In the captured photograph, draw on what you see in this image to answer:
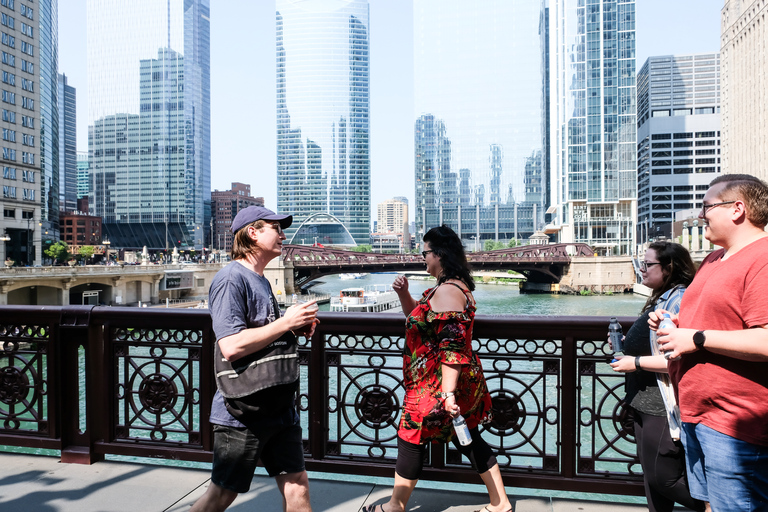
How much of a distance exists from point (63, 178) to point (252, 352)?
199350 mm

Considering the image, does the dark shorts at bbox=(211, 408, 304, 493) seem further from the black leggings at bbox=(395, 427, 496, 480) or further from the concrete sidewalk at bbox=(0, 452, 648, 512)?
the concrete sidewalk at bbox=(0, 452, 648, 512)

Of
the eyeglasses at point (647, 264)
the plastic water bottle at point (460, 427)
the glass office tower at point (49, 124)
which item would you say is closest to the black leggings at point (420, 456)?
the plastic water bottle at point (460, 427)

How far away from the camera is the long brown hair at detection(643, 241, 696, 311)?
251 cm

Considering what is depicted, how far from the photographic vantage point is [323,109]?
135625mm

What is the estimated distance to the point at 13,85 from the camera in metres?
51.2

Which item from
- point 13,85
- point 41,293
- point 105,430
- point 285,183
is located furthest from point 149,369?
point 285,183

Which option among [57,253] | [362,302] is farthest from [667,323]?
[57,253]

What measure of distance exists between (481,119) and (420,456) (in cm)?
11666

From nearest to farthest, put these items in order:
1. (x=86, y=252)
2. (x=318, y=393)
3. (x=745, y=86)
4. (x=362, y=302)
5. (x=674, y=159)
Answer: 1. (x=318, y=393)
2. (x=362, y=302)
3. (x=745, y=86)
4. (x=86, y=252)
5. (x=674, y=159)

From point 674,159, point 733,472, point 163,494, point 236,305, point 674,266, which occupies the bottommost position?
point 163,494

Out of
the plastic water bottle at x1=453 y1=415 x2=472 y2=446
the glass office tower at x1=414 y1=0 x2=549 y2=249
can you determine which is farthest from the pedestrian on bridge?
the glass office tower at x1=414 y1=0 x2=549 y2=249

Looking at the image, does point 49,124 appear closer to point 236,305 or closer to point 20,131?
point 20,131

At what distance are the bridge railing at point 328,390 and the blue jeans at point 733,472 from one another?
104cm

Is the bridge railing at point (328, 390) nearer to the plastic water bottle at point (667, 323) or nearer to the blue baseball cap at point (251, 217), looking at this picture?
the plastic water bottle at point (667, 323)
